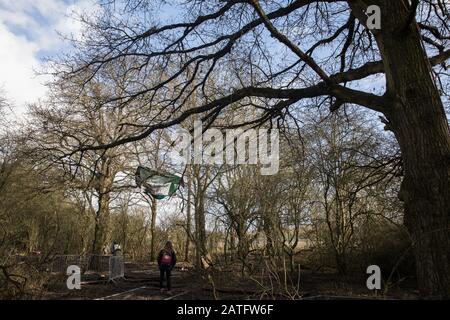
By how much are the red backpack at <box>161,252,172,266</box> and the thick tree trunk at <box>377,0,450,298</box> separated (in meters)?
9.79

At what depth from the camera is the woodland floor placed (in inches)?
462

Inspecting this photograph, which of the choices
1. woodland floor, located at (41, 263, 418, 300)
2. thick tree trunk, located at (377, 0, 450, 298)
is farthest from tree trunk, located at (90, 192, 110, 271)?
thick tree trunk, located at (377, 0, 450, 298)

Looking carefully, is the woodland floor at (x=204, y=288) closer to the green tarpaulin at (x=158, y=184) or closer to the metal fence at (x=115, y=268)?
the metal fence at (x=115, y=268)

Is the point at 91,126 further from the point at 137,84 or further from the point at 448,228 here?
the point at 448,228

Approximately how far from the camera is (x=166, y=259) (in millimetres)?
14453

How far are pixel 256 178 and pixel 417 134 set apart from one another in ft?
40.1

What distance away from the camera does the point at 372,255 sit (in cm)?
1670

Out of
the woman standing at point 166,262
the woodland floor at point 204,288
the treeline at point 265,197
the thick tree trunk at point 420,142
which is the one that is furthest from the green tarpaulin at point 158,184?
the thick tree trunk at point 420,142

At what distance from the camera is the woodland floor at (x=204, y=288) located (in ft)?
38.5

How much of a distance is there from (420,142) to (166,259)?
408 inches

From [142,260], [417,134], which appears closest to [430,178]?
[417,134]

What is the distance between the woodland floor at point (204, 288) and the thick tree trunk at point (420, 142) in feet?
17.1

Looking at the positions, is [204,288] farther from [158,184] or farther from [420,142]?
[420,142]

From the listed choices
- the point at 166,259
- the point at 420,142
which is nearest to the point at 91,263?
the point at 166,259
